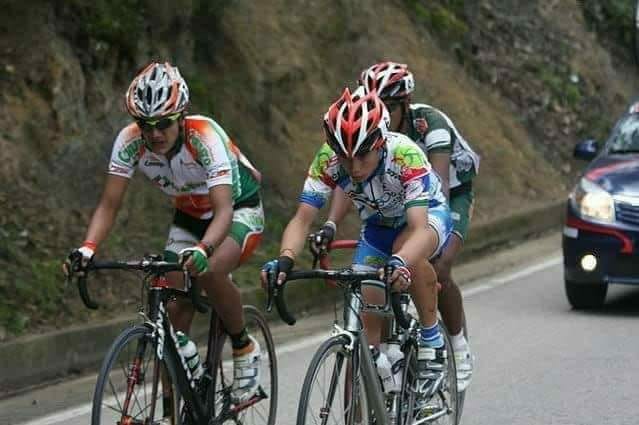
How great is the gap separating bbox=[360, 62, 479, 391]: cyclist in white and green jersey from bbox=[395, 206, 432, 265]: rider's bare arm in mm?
1205

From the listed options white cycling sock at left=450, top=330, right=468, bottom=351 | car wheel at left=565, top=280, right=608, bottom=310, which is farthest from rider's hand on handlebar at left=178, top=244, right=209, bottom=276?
car wheel at left=565, top=280, right=608, bottom=310

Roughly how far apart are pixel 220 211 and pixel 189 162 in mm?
324

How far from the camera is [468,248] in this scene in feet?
45.8

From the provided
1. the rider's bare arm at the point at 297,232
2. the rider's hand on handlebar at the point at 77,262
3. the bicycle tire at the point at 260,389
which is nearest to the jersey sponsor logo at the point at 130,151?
the rider's hand on handlebar at the point at 77,262

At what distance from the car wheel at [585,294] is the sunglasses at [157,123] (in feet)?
17.7

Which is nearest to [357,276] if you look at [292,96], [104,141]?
[104,141]

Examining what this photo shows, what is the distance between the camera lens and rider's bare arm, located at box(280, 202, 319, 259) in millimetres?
6070

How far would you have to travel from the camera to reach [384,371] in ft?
20.8

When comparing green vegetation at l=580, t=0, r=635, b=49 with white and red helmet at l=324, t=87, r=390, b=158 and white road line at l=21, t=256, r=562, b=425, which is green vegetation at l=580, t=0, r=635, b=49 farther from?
white and red helmet at l=324, t=87, r=390, b=158

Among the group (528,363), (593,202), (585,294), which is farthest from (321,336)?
(593,202)

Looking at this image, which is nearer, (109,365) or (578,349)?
(109,365)

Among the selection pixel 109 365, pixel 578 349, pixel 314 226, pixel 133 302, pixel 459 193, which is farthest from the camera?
pixel 314 226

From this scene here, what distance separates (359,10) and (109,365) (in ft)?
39.8

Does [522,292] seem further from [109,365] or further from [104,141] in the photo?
[109,365]
